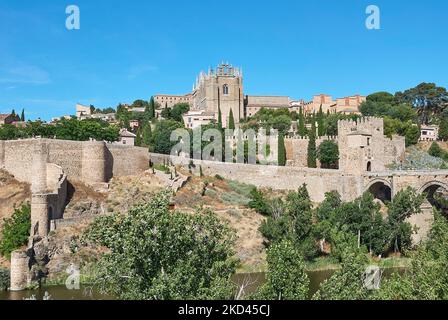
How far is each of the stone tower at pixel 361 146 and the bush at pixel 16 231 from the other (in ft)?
88.2

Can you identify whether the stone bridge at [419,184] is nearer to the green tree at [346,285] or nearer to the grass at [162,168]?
the grass at [162,168]

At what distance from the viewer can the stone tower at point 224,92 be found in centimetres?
8062

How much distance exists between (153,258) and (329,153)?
39286mm

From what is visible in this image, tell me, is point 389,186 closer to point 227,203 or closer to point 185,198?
point 227,203

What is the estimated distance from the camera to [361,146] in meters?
47.4

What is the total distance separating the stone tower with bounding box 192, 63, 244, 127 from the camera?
80.6m

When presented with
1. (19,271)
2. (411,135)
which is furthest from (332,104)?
(19,271)

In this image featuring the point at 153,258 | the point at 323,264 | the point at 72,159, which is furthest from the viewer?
the point at 72,159

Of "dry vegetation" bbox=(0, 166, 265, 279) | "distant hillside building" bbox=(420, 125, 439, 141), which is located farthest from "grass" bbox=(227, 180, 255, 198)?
"distant hillside building" bbox=(420, 125, 439, 141)

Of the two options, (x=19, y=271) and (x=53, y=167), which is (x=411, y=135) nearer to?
(x=53, y=167)

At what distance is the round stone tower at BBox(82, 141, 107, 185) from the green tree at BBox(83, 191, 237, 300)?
999 inches

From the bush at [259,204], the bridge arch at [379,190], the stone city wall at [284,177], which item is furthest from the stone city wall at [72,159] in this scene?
the bridge arch at [379,190]

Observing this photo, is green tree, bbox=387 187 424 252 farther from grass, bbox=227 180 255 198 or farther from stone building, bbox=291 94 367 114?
stone building, bbox=291 94 367 114
